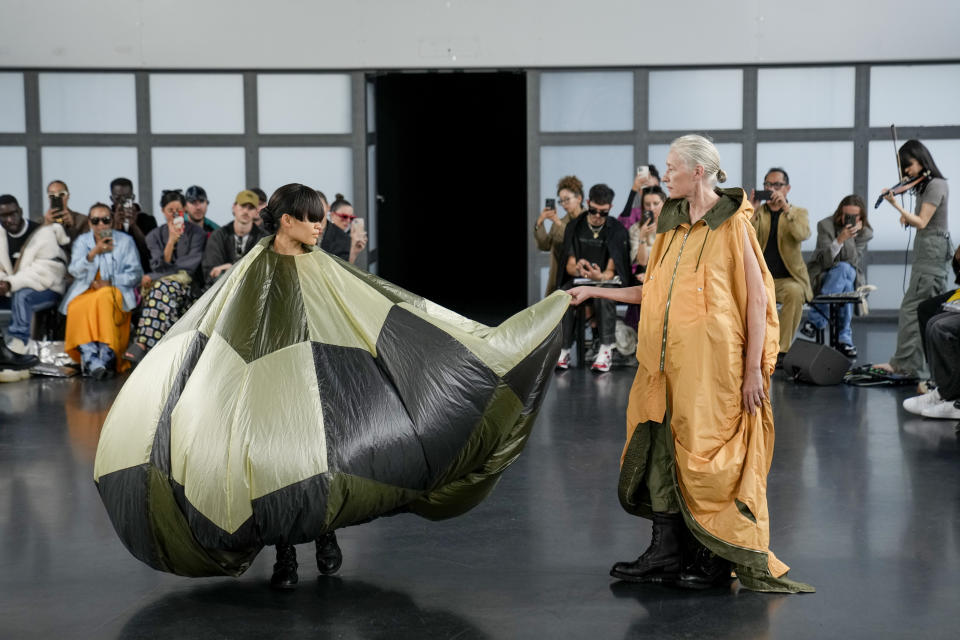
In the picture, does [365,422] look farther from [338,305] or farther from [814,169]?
[814,169]

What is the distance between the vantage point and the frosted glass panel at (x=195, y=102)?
374 inches

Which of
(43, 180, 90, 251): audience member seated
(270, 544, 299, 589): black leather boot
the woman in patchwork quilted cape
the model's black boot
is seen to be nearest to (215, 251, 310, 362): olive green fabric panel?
the woman in patchwork quilted cape

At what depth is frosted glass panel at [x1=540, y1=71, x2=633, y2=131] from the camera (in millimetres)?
9336

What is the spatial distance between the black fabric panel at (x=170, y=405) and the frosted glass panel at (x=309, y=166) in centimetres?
651

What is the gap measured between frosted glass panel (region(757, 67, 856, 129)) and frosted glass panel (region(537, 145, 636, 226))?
1189 millimetres

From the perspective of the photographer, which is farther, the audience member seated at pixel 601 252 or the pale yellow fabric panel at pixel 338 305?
the audience member seated at pixel 601 252

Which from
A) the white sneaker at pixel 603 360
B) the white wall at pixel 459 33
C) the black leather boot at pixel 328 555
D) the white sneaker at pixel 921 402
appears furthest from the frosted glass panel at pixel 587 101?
the black leather boot at pixel 328 555

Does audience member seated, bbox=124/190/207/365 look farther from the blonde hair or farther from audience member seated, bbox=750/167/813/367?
the blonde hair

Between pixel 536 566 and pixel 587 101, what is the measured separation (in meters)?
6.50

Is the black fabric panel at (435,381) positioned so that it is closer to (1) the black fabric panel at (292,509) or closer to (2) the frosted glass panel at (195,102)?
(1) the black fabric panel at (292,509)

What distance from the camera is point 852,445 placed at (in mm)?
5082

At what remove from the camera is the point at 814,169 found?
9328 mm

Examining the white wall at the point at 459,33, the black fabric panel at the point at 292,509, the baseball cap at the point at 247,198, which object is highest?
the white wall at the point at 459,33

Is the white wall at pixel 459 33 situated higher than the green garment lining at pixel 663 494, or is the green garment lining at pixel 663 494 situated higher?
the white wall at pixel 459 33
